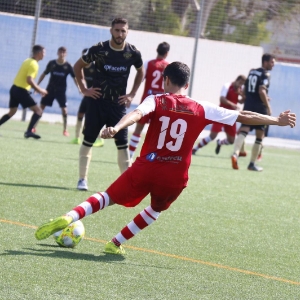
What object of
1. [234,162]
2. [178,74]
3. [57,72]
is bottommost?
[234,162]

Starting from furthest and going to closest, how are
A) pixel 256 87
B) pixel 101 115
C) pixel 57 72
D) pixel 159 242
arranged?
pixel 57 72 < pixel 256 87 < pixel 101 115 < pixel 159 242

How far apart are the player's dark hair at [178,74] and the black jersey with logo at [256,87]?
8089 mm

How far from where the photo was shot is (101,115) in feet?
A: 30.5

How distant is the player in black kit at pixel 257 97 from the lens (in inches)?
542

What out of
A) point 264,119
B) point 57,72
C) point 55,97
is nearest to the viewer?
point 264,119

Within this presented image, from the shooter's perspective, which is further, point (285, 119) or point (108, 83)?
point (108, 83)

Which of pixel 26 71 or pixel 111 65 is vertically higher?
pixel 111 65

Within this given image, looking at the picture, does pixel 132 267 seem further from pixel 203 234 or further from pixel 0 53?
pixel 0 53

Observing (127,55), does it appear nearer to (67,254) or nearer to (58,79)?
(67,254)

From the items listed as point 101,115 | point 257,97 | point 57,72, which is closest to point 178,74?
point 101,115

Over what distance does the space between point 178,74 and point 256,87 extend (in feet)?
27.2

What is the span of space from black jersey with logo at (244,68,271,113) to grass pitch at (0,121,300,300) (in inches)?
73.8

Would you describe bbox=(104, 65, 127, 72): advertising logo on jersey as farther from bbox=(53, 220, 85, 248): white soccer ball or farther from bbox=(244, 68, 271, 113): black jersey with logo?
bbox=(244, 68, 271, 113): black jersey with logo

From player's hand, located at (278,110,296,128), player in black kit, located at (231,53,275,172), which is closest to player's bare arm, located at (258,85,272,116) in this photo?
player in black kit, located at (231,53,275,172)
